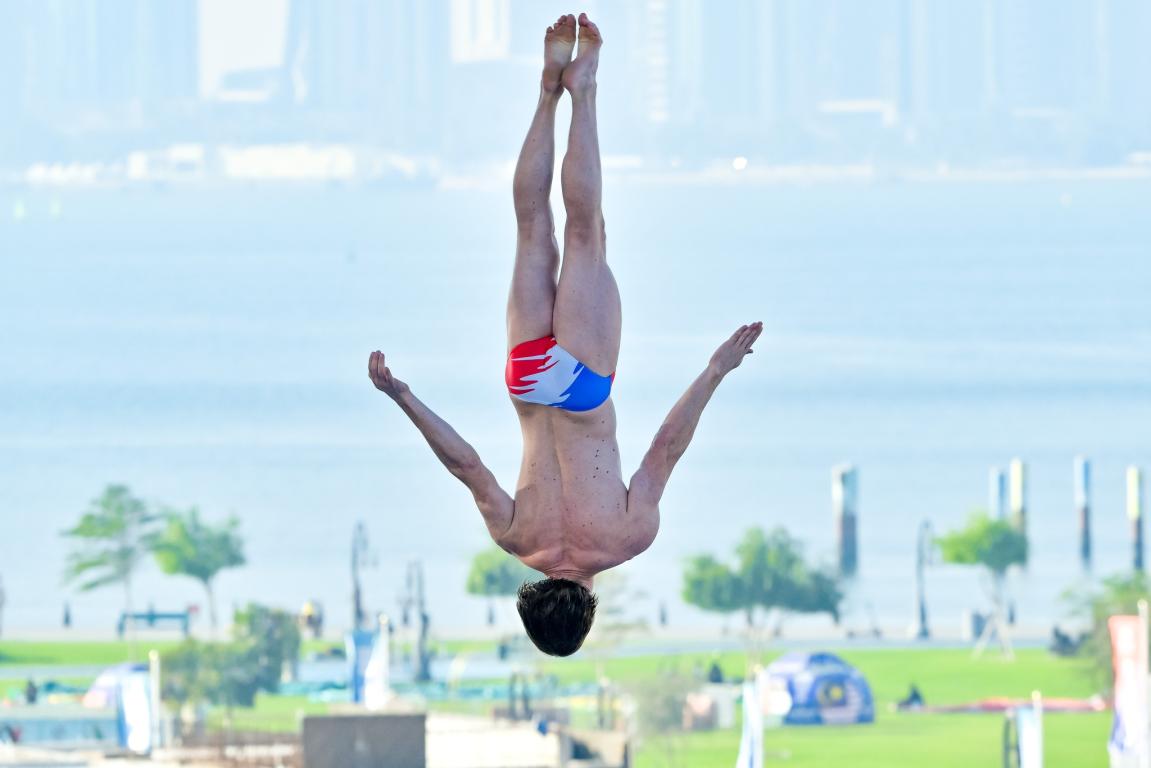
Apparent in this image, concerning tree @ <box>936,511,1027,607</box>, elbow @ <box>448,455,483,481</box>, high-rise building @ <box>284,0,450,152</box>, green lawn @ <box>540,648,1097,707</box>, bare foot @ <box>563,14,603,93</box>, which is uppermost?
high-rise building @ <box>284,0,450,152</box>

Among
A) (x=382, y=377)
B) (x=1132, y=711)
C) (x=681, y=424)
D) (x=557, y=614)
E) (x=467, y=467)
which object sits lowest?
(x=1132, y=711)

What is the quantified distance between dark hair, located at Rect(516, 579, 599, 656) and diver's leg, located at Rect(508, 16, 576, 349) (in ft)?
2.71

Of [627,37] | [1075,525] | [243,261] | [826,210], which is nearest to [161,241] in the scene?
[243,261]

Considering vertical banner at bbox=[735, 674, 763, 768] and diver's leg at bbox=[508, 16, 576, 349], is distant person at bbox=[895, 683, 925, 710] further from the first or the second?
diver's leg at bbox=[508, 16, 576, 349]

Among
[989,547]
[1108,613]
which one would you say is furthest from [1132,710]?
[989,547]

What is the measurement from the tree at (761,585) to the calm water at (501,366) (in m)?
8.74

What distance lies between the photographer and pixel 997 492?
264ft

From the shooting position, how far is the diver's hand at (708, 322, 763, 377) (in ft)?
22.4

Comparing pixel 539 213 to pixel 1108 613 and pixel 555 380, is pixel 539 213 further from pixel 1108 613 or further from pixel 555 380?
pixel 1108 613

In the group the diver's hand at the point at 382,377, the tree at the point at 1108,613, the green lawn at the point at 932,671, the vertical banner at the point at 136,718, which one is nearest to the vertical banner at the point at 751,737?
the vertical banner at the point at 136,718

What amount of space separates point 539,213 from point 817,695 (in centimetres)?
4086

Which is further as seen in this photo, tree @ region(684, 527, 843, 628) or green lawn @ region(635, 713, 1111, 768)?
tree @ region(684, 527, 843, 628)

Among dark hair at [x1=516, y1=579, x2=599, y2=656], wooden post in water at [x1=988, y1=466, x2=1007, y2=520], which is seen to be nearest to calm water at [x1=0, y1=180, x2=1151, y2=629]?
wooden post in water at [x1=988, y1=466, x2=1007, y2=520]

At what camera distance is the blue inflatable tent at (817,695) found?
4612 cm
